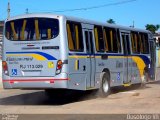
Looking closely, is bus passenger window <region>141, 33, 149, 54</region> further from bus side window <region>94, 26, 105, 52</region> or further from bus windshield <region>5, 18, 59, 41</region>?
bus windshield <region>5, 18, 59, 41</region>

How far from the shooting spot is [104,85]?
17.7m

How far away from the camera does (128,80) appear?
1998 centimetres

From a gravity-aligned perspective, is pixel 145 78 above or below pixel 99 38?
below

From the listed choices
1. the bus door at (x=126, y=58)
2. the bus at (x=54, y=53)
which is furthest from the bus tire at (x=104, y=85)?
the bus door at (x=126, y=58)

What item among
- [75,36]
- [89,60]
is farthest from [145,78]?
[75,36]

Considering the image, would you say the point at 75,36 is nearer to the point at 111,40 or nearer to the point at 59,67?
the point at 59,67

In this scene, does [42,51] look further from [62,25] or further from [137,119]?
[137,119]

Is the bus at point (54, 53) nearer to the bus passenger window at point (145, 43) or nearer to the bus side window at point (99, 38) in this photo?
the bus side window at point (99, 38)

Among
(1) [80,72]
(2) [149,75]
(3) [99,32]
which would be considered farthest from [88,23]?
(2) [149,75]

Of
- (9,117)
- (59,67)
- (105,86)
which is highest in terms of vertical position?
(59,67)

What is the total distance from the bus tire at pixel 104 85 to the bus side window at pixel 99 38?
103cm

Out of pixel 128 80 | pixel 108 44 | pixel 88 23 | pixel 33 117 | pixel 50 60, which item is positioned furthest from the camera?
pixel 128 80

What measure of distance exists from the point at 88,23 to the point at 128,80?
4.63m

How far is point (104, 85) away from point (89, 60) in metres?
1.93
